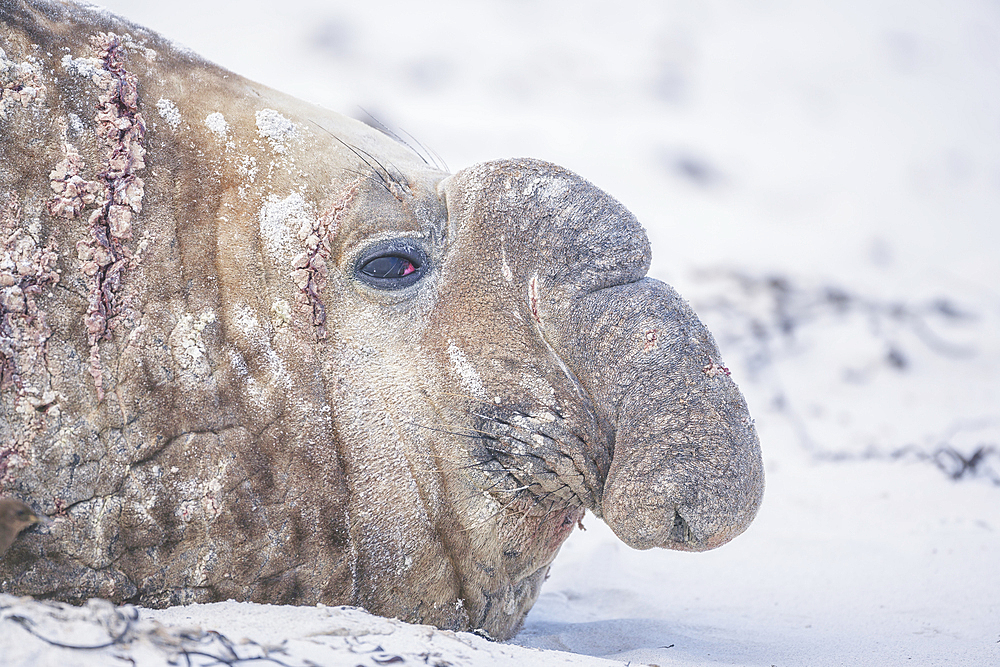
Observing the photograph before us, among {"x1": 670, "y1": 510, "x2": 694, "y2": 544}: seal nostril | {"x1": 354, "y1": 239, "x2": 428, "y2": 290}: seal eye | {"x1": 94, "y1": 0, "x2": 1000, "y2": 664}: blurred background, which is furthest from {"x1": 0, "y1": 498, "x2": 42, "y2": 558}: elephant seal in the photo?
{"x1": 94, "y1": 0, "x2": 1000, "y2": 664}: blurred background

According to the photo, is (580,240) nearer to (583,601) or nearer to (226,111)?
(226,111)

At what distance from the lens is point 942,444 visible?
18.5 feet

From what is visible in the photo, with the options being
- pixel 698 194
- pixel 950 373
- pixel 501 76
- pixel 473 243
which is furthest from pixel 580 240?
pixel 501 76

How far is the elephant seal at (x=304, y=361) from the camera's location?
232 cm

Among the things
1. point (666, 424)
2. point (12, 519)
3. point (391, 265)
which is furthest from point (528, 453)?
point (12, 519)

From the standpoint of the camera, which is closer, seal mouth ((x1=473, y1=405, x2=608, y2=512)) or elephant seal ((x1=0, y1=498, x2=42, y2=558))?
elephant seal ((x1=0, y1=498, x2=42, y2=558))

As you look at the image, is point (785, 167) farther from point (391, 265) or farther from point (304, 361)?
point (304, 361)

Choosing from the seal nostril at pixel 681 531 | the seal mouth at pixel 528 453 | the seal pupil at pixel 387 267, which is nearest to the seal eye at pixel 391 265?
the seal pupil at pixel 387 267

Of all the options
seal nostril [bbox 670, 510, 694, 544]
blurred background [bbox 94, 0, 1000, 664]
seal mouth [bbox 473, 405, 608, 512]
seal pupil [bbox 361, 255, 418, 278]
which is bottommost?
seal nostril [bbox 670, 510, 694, 544]

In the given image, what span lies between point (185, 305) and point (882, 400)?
561cm

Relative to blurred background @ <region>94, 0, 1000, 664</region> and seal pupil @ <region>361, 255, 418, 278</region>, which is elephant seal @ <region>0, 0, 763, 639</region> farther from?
blurred background @ <region>94, 0, 1000, 664</region>

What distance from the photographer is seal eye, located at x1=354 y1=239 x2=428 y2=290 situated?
2656 millimetres

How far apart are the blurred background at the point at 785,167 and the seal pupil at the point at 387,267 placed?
73.1 inches

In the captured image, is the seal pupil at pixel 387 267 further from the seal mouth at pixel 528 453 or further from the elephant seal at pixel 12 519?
the elephant seal at pixel 12 519
